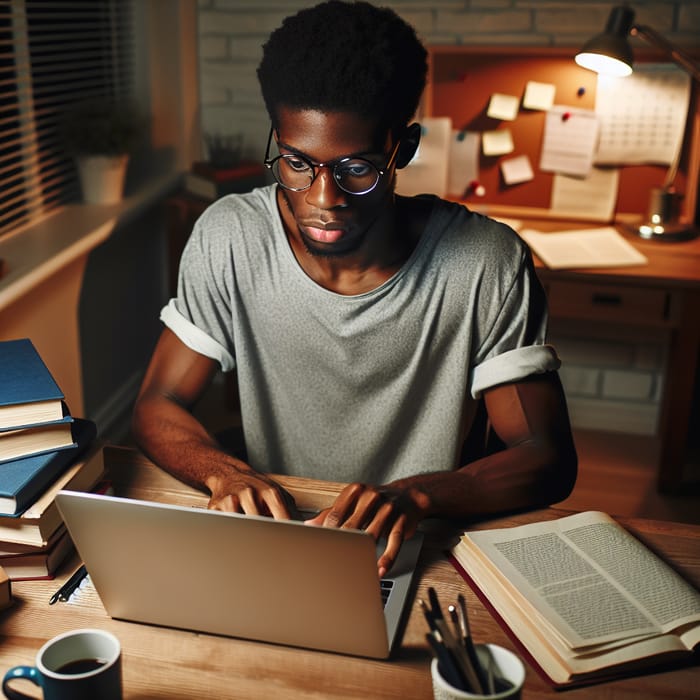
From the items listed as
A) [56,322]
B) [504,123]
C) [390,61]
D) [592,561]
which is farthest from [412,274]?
[504,123]

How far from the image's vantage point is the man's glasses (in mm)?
→ 1247

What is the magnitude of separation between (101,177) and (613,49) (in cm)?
146

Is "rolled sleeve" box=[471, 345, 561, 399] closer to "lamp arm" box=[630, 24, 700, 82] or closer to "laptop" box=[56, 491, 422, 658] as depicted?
"laptop" box=[56, 491, 422, 658]

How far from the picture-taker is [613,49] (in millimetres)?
2143

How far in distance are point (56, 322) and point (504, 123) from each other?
1.42 m

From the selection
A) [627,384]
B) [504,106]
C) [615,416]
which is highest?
[504,106]

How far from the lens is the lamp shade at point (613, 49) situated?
2146 millimetres

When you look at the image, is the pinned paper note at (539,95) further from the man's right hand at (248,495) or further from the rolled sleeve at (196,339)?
the man's right hand at (248,495)

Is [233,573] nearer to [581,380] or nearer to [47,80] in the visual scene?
[47,80]

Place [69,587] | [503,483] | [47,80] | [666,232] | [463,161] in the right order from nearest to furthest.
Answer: [69,587] → [503,483] → [47,80] → [666,232] → [463,161]

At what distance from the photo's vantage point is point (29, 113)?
241cm

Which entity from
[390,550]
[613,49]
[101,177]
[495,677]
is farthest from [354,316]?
Result: [101,177]

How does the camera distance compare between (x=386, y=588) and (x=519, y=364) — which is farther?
(x=519, y=364)

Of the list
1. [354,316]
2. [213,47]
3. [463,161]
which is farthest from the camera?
[213,47]
